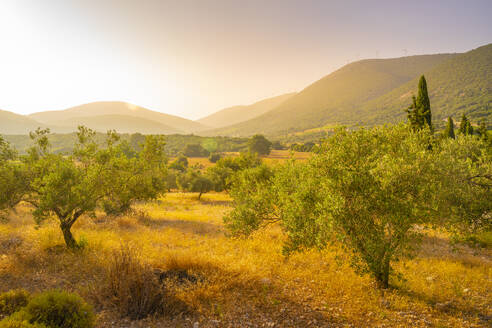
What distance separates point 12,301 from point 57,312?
7.59 feet

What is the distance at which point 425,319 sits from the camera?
25.0 feet

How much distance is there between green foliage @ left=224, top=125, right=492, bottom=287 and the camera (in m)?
8.11

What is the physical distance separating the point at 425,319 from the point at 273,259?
6.78 m

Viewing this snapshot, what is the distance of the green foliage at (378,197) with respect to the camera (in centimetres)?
811

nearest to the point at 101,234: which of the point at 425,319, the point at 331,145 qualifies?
the point at 331,145

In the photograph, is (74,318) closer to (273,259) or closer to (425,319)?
(273,259)

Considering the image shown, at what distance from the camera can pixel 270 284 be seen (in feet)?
32.2

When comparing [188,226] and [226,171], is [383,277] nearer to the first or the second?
[188,226]

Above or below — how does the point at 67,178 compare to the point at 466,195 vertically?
above

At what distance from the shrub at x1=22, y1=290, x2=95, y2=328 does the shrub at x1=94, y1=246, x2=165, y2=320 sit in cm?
130

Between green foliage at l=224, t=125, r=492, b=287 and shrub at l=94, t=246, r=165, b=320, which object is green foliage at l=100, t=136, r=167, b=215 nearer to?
shrub at l=94, t=246, r=165, b=320

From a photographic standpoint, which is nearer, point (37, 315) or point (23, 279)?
point (37, 315)

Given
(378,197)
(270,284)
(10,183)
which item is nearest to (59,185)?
(10,183)

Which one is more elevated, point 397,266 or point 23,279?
point 23,279
